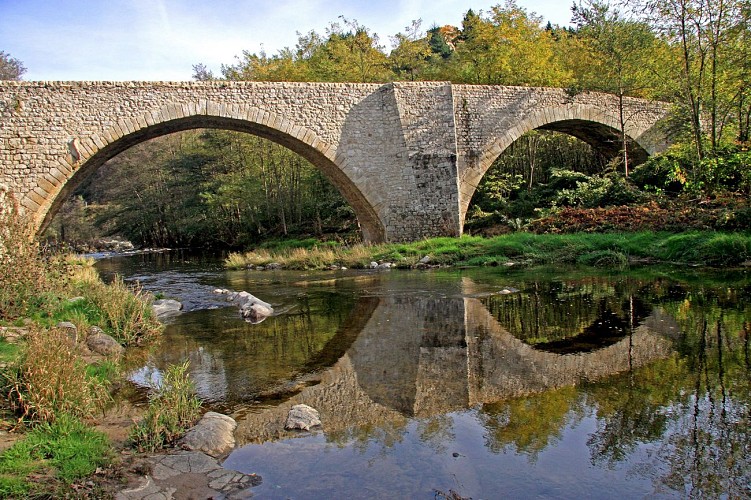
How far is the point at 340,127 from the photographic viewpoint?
15.8 m

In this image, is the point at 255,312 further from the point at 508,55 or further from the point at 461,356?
the point at 508,55

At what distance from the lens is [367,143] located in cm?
1606

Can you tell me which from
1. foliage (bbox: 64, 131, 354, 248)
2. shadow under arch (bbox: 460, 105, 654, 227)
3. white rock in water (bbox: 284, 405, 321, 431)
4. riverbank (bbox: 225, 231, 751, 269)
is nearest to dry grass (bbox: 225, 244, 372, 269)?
riverbank (bbox: 225, 231, 751, 269)

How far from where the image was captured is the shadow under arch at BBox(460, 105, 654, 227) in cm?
1711

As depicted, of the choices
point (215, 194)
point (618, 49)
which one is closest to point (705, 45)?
point (618, 49)

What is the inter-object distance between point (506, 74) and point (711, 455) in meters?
19.4

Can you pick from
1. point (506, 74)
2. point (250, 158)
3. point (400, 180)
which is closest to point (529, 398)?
point (400, 180)

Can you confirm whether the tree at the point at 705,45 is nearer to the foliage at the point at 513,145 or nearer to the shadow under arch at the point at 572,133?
the foliage at the point at 513,145

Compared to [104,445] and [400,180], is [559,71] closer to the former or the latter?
[400,180]

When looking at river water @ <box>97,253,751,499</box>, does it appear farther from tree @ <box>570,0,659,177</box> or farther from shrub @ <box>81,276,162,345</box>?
tree @ <box>570,0,659,177</box>

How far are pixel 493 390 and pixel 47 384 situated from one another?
3.35 m

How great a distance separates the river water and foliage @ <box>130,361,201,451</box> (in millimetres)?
393

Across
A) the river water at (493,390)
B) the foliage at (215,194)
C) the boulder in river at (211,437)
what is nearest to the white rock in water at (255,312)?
the river water at (493,390)

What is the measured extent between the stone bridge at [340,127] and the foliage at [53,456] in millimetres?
Answer: 10652
